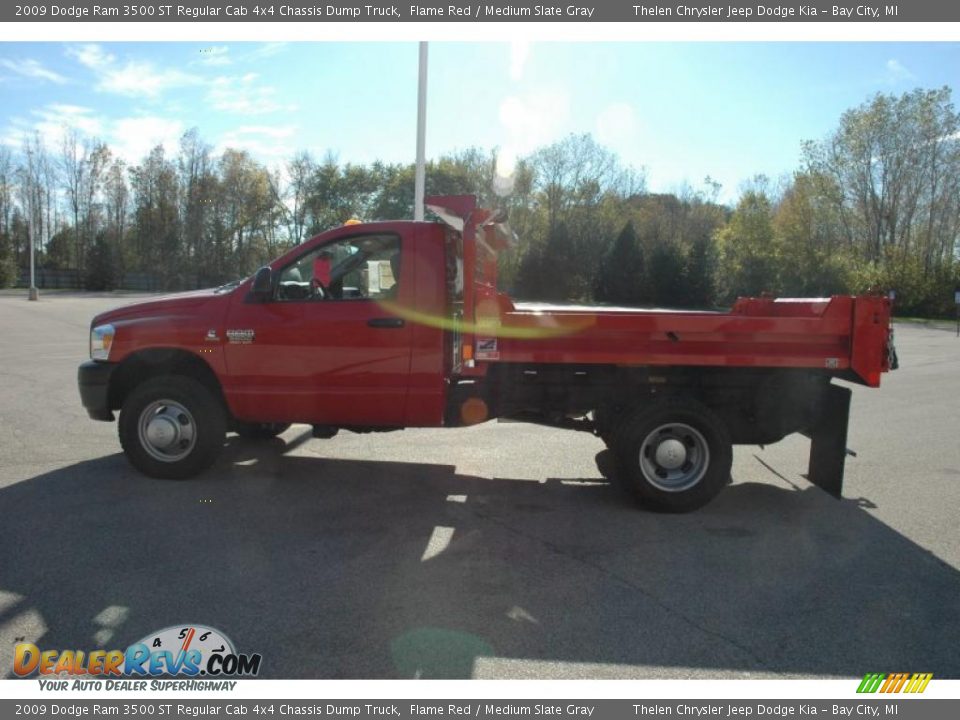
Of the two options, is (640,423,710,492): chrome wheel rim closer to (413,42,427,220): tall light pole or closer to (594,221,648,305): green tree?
(413,42,427,220): tall light pole

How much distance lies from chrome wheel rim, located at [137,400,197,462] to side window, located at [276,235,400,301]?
136 centimetres

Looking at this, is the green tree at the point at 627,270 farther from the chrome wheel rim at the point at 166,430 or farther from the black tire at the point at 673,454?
the chrome wheel rim at the point at 166,430

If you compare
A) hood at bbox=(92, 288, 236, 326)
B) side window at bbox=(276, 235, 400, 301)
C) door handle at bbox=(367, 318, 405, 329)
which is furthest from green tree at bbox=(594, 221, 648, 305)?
hood at bbox=(92, 288, 236, 326)

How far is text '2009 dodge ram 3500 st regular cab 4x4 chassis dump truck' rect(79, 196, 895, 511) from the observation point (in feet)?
18.3

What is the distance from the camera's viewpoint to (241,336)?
19.7ft

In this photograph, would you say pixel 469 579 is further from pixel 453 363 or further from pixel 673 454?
pixel 673 454

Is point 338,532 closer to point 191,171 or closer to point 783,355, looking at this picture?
point 783,355

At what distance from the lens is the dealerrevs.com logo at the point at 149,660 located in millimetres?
3227

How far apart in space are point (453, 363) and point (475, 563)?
6.21 feet

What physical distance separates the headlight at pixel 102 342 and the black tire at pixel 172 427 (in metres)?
0.42

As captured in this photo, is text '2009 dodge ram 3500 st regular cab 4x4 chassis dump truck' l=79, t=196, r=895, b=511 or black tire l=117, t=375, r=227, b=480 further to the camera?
black tire l=117, t=375, r=227, b=480

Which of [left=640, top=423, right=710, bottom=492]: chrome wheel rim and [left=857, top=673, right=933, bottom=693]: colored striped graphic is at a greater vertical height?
[left=640, top=423, right=710, bottom=492]: chrome wheel rim

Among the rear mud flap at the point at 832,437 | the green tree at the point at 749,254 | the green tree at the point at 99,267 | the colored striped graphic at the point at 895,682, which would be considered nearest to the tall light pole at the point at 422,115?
the rear mud flap at the point at 832,437
